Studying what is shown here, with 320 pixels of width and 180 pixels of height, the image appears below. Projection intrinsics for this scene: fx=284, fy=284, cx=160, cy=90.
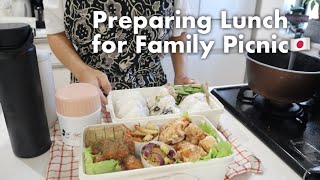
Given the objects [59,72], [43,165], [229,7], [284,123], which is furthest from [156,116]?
[229,7]

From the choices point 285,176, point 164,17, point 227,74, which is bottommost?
point 227,74

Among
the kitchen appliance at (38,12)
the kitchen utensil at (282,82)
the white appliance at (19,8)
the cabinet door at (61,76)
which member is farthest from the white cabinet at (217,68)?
the kitchen utensil at (282,82)

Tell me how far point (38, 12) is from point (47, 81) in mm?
1243

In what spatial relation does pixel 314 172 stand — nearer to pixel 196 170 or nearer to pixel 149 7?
pixel 196 170

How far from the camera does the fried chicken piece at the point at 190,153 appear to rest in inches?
17.4

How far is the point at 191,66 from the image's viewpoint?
1.92 m

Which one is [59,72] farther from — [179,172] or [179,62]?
[179,172]

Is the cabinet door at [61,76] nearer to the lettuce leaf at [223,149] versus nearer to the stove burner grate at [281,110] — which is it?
the stove burner grate at [281,110]

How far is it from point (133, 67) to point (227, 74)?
123 centimetres

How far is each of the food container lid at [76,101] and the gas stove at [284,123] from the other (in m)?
0.38

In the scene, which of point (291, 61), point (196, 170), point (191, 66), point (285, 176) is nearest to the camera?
point (196, 170)

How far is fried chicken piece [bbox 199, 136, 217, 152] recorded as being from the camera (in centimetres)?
46

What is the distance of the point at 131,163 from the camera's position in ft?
1.44

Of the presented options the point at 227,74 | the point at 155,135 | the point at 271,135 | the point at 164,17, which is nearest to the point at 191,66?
the point at 227,74
